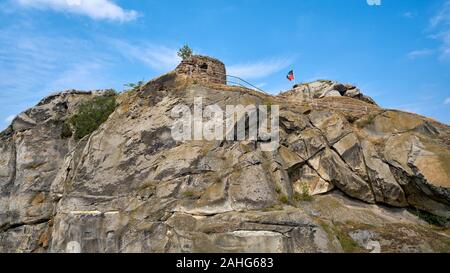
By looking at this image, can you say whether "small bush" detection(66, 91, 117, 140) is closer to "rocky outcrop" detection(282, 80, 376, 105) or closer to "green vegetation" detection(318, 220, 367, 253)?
"rocky outcrop" detection(282, 80, 376, 105)

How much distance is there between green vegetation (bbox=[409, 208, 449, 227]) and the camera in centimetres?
2089

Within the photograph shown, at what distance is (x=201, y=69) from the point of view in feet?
78.9

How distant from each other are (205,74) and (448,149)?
1453 centimetres

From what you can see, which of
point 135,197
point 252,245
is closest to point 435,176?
point 252,245

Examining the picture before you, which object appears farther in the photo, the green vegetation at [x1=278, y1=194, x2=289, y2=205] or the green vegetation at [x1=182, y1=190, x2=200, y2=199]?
the green vegetation at [x1=182, y1=190, x2=200, y2=199]

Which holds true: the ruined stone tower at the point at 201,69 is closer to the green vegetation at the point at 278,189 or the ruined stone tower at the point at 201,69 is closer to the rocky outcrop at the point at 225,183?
the rocky outcrop at the point at 225,183

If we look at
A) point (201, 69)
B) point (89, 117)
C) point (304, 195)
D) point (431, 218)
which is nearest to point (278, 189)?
point (304, 195)

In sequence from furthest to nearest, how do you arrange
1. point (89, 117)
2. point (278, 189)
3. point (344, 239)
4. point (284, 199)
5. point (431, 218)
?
1. point (89, 117)
2. point (431, 218)
3. point (278, 189)
4. point (284, 199)
5. point (344, 239)

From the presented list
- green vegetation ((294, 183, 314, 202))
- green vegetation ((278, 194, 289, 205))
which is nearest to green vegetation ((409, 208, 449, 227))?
green vegetation ((294, 183, 314, 202))

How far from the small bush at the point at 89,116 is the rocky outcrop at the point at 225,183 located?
696 millimetres

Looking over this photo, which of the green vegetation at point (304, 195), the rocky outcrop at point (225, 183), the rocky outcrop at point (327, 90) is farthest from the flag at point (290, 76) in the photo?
the green vegetation at point (304, 195)

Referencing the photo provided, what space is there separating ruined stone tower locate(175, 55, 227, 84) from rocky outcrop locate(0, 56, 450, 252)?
1.33 ft

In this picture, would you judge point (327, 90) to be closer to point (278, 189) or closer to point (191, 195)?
point (278, 189)

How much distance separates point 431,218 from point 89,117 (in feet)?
68.2
